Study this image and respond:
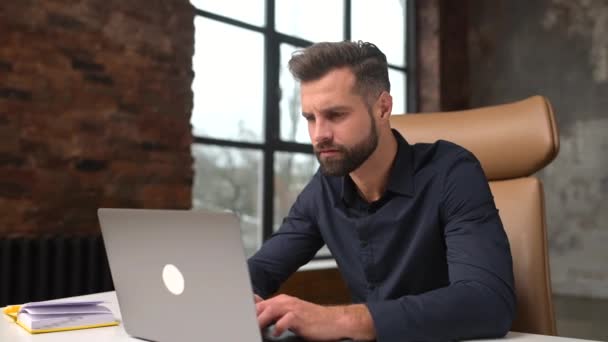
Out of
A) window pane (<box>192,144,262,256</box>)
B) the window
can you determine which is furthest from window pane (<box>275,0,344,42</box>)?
window pane (<box>192,144,262,256</box>)

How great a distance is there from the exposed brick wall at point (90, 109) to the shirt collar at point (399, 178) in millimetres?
1823

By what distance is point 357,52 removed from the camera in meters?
1.37

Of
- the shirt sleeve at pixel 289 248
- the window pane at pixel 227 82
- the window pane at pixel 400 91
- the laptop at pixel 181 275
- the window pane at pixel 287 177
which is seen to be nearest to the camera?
the laptop at pixel 181 275

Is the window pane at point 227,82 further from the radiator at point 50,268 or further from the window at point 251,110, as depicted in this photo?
the radiator at point 50,268

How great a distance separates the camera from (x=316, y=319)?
98 cm

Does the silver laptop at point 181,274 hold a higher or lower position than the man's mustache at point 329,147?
lower

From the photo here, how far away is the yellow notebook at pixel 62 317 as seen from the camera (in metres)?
1.16

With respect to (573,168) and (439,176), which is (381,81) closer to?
(439,176)

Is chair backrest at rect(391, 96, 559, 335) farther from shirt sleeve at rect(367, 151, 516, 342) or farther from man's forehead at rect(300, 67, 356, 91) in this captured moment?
man's forehead at rect(300, 67, 356, 91)

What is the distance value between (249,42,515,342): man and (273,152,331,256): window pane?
255 centimetres

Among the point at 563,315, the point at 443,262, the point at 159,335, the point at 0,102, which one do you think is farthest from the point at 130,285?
the point at 563,315

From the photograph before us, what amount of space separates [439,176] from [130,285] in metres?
0.66

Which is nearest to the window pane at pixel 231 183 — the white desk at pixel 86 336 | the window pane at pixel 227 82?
the window pane at pixel 227 82

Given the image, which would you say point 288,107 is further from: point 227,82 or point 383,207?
point 383,207
